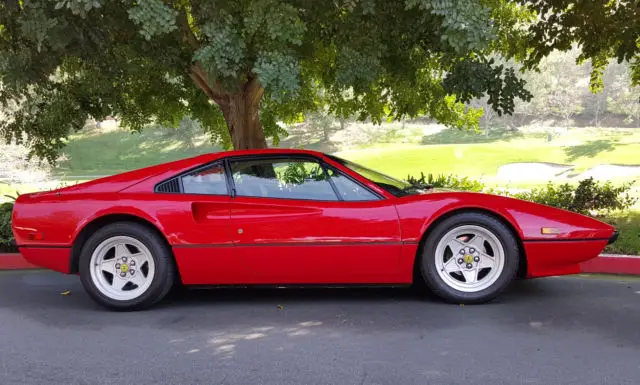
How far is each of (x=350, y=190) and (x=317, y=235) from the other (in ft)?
1.51

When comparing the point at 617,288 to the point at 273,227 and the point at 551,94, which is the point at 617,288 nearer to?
the point at 273,227

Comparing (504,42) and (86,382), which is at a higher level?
(504,42)

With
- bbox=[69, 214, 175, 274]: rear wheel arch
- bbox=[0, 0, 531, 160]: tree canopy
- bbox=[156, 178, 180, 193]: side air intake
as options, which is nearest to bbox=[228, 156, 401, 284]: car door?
bbox=[156, 178, 180, 193]: side air intake

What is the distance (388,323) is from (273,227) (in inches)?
44.6

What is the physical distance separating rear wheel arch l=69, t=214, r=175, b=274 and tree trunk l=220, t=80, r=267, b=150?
597 cm

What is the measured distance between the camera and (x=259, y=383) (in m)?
3.15

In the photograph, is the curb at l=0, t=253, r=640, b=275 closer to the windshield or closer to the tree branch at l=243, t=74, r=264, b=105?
the windshield

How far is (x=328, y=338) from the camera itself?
3.88 m

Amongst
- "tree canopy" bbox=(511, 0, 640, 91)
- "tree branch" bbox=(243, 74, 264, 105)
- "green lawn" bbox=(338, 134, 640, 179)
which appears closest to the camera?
"tree canopy" bbox=(511, 0, 640, 91)

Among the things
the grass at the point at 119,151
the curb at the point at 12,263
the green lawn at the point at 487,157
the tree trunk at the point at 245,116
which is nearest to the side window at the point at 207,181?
the curb at the point at 12,263

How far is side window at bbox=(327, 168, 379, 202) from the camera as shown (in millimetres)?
4621

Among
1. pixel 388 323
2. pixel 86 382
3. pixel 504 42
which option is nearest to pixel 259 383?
pixel 86 382

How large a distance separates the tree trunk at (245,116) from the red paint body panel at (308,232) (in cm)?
604

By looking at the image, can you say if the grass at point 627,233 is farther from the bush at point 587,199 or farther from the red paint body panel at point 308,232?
the red paint body panel at point 308,232
